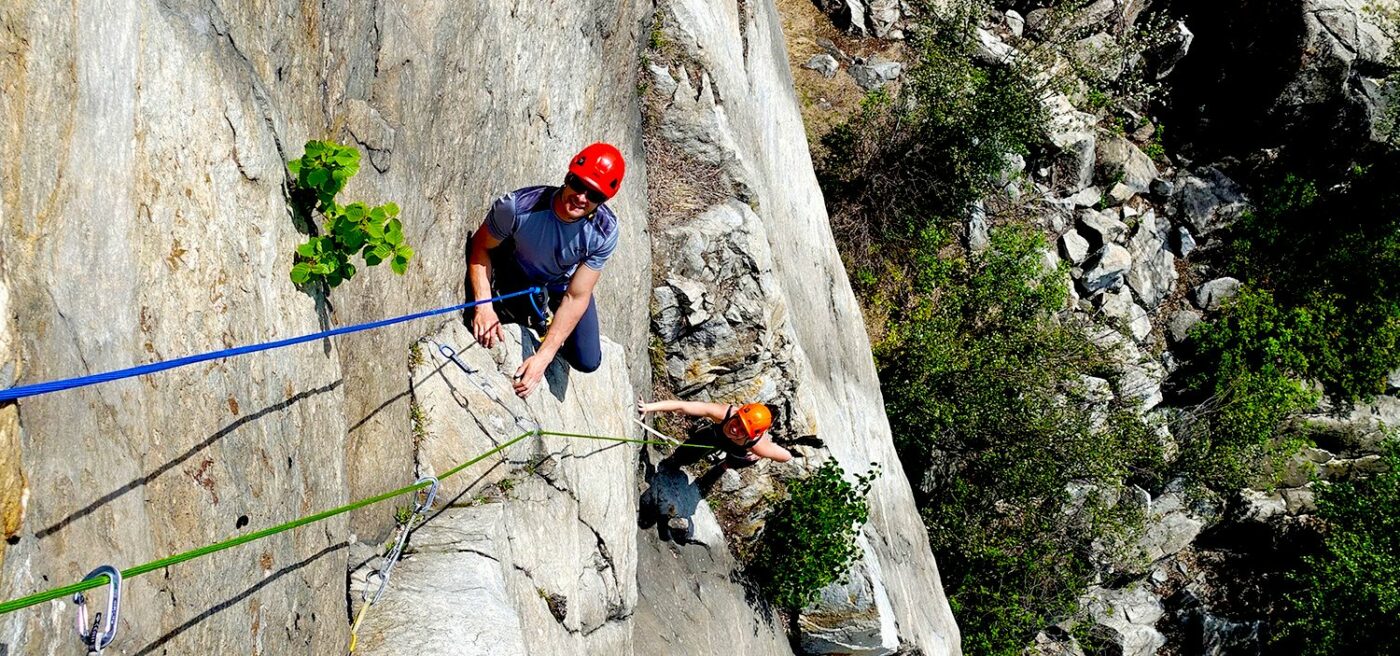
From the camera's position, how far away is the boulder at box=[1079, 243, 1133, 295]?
21922mm

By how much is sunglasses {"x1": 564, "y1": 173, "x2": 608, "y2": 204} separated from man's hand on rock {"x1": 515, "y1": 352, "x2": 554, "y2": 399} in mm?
1161

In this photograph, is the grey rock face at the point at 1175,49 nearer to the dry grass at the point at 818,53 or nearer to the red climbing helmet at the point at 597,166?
the dry grass at the point at 818,53

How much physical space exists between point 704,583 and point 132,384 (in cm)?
692

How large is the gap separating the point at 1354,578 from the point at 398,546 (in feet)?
76.2

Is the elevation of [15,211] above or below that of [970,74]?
above

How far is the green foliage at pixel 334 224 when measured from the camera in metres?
4.05

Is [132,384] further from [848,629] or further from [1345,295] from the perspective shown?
[1345,295]

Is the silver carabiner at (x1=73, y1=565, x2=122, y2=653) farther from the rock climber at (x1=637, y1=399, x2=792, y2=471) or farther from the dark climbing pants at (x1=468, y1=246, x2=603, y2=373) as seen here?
the rock climber at (x1=637, y1=399, x2=792, y2=471)

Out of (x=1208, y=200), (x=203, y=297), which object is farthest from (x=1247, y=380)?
(x=203, y=297)

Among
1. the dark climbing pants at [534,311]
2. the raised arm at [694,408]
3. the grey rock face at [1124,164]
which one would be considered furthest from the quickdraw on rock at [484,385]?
the grey rock face at [1124,164]

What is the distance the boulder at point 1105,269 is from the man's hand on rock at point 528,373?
18558mm

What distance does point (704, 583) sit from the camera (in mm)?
9414

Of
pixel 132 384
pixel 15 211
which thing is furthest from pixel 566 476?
pixel 15 211

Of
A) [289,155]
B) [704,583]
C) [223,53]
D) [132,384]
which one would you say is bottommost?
[704,583]
